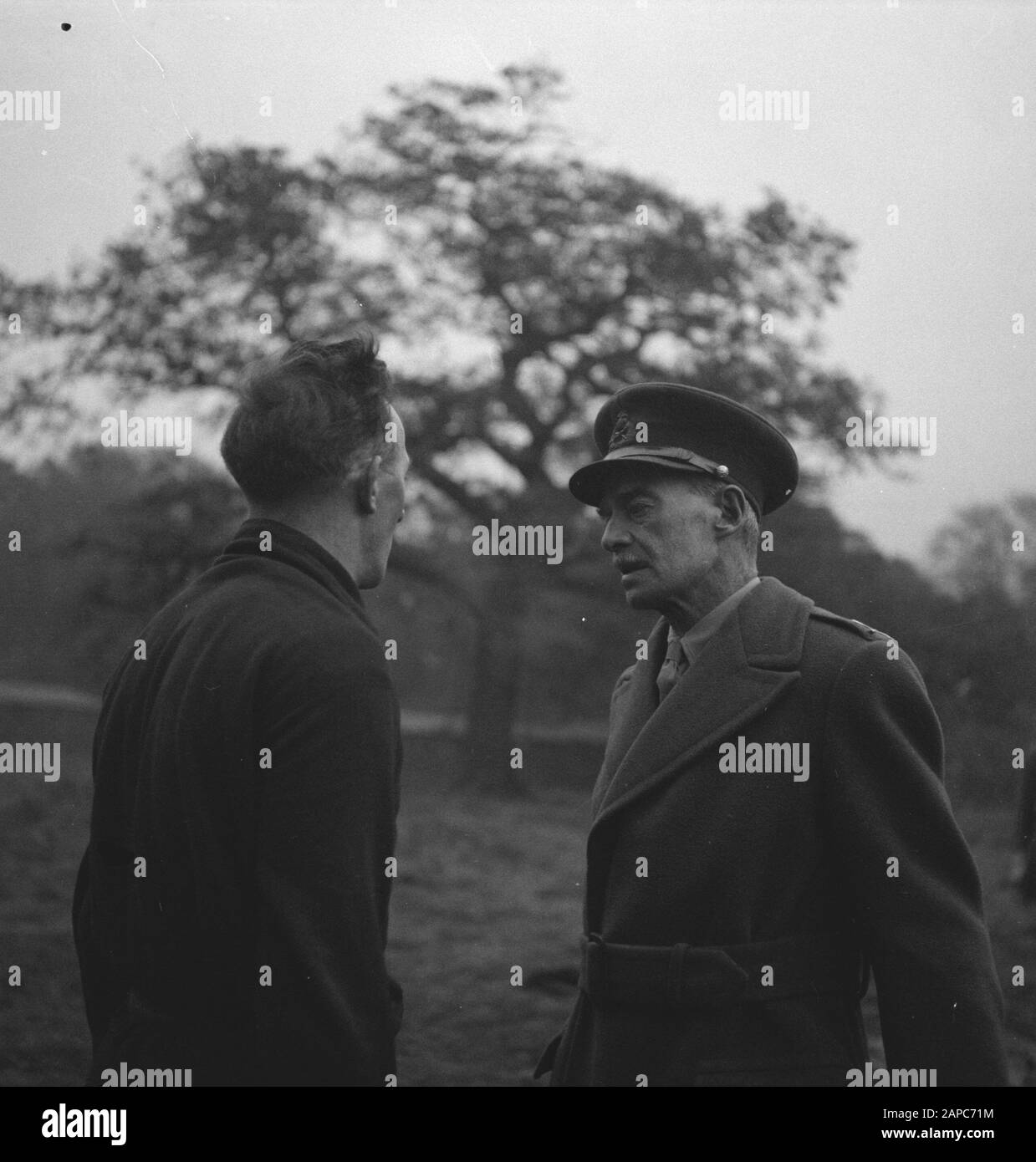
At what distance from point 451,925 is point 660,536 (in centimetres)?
469

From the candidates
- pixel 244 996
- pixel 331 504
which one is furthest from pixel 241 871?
pixel 331 504

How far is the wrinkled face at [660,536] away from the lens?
2.23m

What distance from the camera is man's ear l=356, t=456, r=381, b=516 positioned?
1854 mm

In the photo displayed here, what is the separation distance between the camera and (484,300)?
7914mm

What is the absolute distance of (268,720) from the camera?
5.31 feet

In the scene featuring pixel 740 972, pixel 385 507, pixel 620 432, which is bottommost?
pixel 740 972

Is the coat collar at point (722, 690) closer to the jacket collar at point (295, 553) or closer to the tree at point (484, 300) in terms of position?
the jacket collar at point (295, 553)

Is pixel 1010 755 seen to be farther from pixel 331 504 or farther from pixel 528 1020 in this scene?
pixel 331 504

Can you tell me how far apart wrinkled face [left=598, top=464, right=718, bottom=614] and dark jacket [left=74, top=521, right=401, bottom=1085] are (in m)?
0.65

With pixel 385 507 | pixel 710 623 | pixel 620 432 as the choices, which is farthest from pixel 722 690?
pixel 385 507

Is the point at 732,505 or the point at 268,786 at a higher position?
the point at 732,505

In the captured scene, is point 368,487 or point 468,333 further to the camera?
point 468,333

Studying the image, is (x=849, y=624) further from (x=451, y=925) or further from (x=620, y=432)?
(x=451, y=925)
